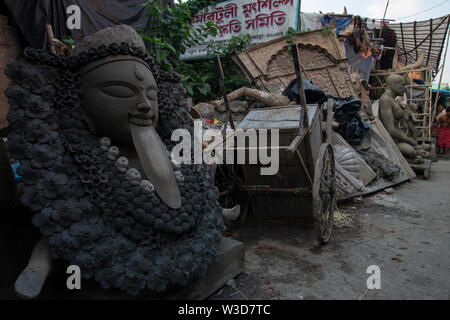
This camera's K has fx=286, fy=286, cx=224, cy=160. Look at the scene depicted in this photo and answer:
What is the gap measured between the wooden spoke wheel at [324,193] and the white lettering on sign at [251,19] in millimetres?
5955

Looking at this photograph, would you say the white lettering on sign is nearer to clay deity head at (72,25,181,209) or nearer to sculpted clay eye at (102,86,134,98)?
clay deity head at (72,25,181,209)

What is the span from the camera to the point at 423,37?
12.8 metres

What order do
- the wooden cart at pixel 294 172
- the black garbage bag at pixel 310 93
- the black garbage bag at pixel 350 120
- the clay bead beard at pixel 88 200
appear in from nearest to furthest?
the clay bead beard at pixel 88 200 → the wooden cart at pixel 294 172 → the black garbage bag at pixel 310 93 → the black garbage bag at pixel 350 120

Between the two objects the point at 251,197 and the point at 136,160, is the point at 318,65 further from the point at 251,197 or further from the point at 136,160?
the point at 136,160

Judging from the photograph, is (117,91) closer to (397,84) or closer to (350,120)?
(350,120)

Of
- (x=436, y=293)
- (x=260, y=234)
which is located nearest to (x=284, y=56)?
(x=260, y=234)

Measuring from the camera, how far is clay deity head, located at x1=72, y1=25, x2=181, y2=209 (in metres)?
1.81

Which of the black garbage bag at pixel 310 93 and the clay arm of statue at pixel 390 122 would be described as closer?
the black garbage bag at pixel 310 93

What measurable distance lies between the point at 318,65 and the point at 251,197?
499 cm

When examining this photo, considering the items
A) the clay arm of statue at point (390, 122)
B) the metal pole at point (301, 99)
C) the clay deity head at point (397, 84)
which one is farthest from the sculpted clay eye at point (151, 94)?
the clay deity head at point (397, 84)

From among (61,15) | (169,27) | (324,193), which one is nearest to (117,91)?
(324,193)

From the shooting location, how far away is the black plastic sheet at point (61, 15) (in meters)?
4.48
